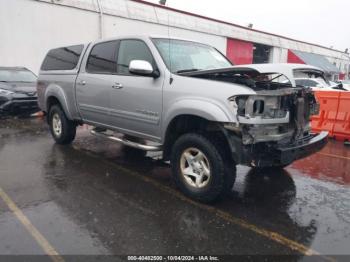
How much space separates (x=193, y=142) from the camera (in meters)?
4.16

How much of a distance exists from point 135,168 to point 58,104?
2408mm

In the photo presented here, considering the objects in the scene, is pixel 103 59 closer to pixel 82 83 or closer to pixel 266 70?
pixel 82 83

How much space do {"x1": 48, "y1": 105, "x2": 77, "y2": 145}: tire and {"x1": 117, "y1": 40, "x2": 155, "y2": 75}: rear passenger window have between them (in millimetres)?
2074

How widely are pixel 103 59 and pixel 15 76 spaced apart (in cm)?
750

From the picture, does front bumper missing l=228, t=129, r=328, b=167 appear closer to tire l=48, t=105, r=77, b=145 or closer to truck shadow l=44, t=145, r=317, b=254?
truck shadow l=44, t=145, r=317, b=254

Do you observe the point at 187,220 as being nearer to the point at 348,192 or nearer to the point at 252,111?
the point at 252,111

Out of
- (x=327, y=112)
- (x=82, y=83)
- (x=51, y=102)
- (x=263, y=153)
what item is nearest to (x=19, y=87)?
(x=51, y=102)

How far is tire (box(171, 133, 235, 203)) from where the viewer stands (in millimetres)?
3949

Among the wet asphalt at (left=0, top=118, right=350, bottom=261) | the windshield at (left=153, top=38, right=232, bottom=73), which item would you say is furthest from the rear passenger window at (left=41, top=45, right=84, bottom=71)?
the windshield at (left=153, top=38, right=232, bottom=73)

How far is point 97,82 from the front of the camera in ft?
18.4

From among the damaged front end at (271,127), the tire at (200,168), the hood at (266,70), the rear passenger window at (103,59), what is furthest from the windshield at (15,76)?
the damaged front end at (271,127)

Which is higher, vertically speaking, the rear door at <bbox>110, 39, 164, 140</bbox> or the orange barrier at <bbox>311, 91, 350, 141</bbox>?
the rear door at <bbox>110, 39, 164, 140</bbox>

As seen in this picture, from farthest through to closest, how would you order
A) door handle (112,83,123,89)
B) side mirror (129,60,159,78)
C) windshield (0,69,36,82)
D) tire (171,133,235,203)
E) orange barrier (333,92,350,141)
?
1. windshield (0,69,36,82)
2. orange barrier (333,92,350,141)
3. door handle (112,83,123,89)
4. side mirror (129,60,159,78)
5. tire (171,133,235,203)

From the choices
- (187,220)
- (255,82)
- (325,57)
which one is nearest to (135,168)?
(187,220)
